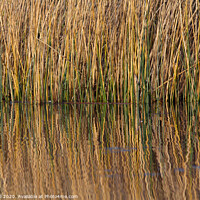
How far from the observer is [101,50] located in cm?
304

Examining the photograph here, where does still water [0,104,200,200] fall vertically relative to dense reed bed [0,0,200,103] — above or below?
below

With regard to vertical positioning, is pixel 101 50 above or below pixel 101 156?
above

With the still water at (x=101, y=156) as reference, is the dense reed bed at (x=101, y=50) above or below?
above

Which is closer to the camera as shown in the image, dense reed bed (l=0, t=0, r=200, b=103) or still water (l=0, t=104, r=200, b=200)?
still water (l=0, t=104, r=200, b=200)

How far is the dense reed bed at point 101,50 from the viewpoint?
9.53ft

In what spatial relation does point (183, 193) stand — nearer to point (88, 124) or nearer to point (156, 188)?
point (156, 188)

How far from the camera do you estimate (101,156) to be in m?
1.33

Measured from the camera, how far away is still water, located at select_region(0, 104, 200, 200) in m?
0.98

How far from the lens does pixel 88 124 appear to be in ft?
6.74

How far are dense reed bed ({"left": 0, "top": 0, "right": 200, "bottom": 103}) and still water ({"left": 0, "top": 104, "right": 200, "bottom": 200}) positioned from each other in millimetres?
655

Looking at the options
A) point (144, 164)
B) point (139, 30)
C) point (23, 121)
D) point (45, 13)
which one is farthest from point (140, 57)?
point (144, 164)

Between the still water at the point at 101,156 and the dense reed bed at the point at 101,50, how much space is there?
655 mm

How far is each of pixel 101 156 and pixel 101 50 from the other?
5.92 ft

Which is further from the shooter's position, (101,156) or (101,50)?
(101,50)
